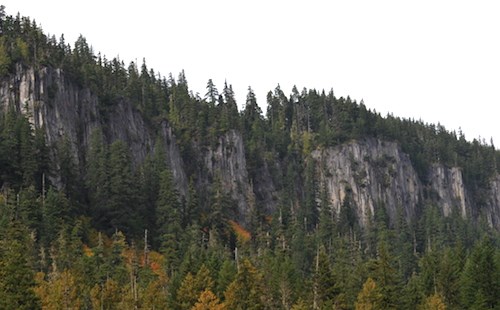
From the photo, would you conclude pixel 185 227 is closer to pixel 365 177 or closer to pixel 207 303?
pixel 207 303

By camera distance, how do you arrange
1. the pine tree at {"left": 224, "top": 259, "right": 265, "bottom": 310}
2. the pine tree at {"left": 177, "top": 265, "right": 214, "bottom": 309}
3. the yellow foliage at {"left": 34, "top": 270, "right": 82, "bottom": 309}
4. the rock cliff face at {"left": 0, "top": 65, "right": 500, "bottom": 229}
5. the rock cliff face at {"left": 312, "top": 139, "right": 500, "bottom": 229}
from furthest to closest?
the rock cliff face at {"left": 312, "top": 139, "right": 500, "bottom": 229} → the rock cliff face at {"left": 0, "top": 65, "right": 500, "bottom": 229} → the pine tree at {"left": 177, "top": 265, "right": 214, "bottom": 309} → the pine tree at {"left": 224, "top": 259, "right": 265, "bottom": 310} → the yellow foliage at {"left": 34, "top": 270, "right": 82, "bottom": 309}

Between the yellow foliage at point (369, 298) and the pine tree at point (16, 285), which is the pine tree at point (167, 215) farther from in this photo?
the pine tree at point (16, 285)

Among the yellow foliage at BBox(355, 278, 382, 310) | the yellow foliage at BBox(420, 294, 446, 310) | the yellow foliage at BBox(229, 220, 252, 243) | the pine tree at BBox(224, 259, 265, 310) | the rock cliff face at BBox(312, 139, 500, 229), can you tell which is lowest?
the yellow foliage at BBox(420, 294, 446, 310)

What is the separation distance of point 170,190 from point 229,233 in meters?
14.4

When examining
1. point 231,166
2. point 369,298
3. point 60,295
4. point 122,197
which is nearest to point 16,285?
point 60,295

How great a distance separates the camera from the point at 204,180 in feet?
535

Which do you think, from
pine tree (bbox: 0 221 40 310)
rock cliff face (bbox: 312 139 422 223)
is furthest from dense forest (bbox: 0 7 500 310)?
rock cliff face (bbox: 312 139 422 223)

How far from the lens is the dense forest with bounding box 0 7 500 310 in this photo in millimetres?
70188

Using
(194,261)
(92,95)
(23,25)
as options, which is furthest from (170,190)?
(23,25)

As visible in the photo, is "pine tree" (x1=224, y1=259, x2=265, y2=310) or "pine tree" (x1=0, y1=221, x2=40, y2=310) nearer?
"pine tree" (x1=0, y1=221, x2=40, y2=310)

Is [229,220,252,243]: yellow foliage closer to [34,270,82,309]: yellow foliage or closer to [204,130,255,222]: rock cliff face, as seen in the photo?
[204,130,255,222]: rock cliff face

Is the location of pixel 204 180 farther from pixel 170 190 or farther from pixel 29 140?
pixel 29 140

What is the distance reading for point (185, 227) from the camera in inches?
4710

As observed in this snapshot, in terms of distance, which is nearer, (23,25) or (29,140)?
(29,140)
